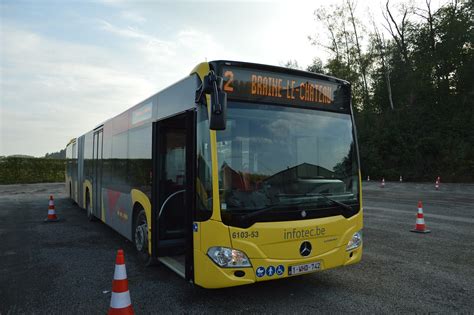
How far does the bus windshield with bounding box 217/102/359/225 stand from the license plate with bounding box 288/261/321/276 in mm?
578

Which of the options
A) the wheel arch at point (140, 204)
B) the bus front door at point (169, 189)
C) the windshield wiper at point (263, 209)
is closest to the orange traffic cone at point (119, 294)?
the windshield wiper at point (263, 209)

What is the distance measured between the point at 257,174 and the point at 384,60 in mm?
38137

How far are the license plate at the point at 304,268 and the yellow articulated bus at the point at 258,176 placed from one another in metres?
0.01

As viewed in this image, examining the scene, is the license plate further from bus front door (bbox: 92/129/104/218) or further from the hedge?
the hedge

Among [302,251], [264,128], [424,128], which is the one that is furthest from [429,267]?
[424,128]

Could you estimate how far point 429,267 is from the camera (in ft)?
18.8

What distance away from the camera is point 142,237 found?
5.83 meters

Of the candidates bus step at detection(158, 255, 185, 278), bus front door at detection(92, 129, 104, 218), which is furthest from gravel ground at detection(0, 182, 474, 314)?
bus front door at detection(92, 129, 104, 218)

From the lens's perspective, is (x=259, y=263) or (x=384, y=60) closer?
(x=259, y=263)

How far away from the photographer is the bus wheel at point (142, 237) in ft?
18.8

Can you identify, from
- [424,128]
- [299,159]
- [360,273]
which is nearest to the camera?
[299,159]

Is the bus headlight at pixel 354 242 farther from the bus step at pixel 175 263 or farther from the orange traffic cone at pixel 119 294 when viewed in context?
the orange traffic cone at pixel 119 294

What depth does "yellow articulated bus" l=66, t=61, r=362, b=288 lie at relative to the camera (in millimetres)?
3871

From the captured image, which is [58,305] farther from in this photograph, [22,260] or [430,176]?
[430,176]
